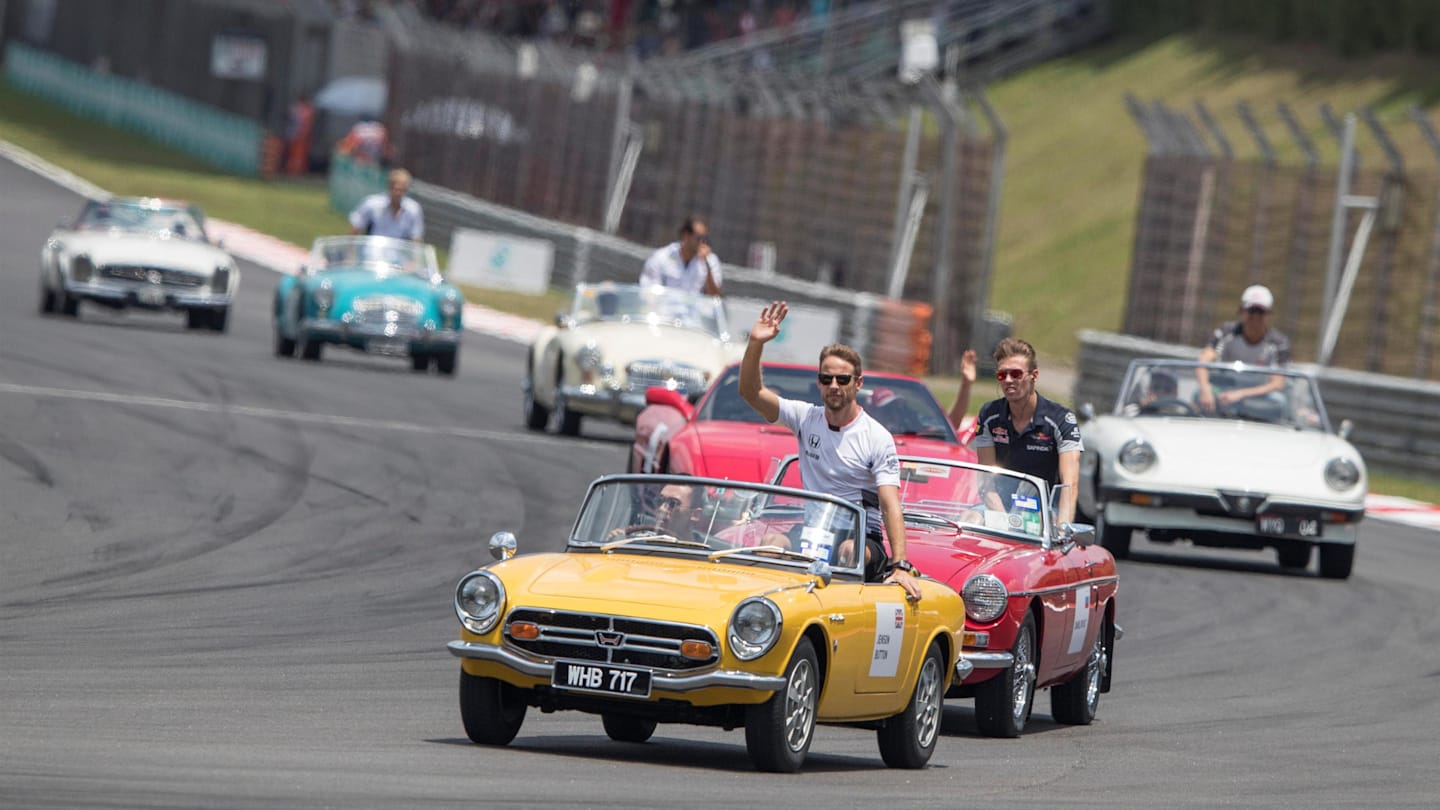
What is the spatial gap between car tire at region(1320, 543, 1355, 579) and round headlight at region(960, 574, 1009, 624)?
6934 mm

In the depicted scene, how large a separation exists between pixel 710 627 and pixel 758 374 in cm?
186

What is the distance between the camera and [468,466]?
60.3ft

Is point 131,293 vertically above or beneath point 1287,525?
above

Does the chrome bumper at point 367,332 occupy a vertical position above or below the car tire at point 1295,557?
above

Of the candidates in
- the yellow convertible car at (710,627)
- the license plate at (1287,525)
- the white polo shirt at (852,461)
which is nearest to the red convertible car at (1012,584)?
the yellow convertible car at (710,627)

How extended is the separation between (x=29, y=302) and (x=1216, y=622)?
17928mm

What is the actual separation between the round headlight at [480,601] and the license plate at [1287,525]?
8.52 m

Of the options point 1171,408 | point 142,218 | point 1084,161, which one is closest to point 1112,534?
point 1171,408

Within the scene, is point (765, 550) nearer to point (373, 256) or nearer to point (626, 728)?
point (626, 728)

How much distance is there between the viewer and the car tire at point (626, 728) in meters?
9.13

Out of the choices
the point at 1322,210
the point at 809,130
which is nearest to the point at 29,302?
the point at 809,130

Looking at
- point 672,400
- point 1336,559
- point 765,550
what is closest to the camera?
point 765,550

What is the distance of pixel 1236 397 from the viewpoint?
55.7 ft

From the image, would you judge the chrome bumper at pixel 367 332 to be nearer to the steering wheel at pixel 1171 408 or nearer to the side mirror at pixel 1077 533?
the steering wheel at pixel 1171 408
